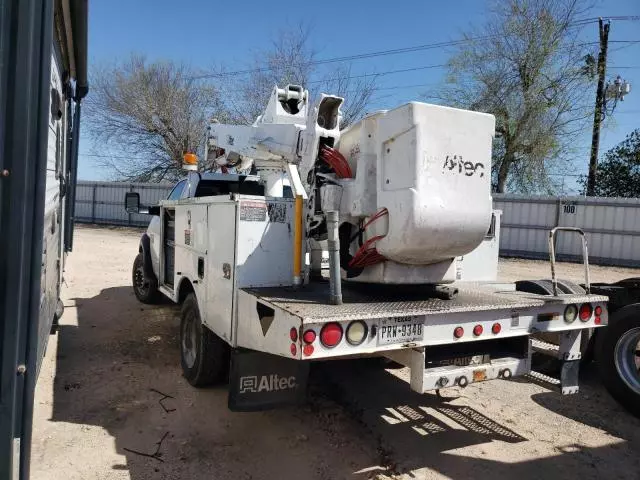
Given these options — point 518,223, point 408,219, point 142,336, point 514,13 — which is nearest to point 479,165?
point 408,219

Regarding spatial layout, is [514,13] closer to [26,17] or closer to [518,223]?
[518,223]

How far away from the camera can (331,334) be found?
10.2 ft

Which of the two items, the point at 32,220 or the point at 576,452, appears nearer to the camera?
the point at 32,220

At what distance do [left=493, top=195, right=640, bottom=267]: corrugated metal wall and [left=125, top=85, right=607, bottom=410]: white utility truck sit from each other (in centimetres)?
1331

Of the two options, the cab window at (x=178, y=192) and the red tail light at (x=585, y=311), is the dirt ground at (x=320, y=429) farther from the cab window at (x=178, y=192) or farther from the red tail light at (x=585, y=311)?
the cab window at (x=178, y=192)

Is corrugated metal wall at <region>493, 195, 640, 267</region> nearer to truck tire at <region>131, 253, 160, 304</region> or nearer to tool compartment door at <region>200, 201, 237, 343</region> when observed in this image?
truck tire at <region>131, 253, 160, 304</region>

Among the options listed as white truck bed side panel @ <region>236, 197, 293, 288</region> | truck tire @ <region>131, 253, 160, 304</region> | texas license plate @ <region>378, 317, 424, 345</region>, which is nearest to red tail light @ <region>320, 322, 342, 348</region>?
texas license plate @ <region>378, 317, 424, 345</region>

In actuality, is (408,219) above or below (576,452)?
above

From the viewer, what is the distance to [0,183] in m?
2.01

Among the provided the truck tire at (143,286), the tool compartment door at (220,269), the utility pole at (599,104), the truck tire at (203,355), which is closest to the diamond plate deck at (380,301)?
the tool compartment door at (220,269)

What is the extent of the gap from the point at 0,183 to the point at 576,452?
4.14m

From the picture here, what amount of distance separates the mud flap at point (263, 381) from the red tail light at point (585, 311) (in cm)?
222

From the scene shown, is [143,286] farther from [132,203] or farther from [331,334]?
[331,334]

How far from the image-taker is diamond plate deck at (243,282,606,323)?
322cm
